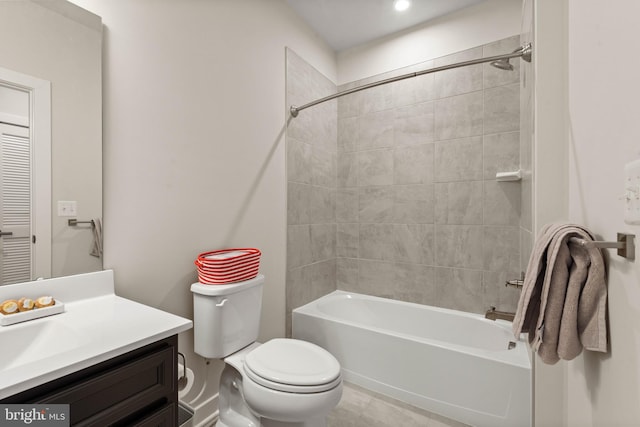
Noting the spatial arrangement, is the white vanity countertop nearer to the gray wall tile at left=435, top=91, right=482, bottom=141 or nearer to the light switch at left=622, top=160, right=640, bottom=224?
the light switch at left=622, top=160, right=640, bottom=224

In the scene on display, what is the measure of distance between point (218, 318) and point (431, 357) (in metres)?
1.27

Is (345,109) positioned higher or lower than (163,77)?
higher

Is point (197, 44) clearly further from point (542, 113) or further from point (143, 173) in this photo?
point (542, 113)

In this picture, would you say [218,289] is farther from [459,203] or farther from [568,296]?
[459,203]

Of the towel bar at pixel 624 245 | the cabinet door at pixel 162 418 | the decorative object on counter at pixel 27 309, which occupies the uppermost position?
the towel bar at pixel 624 245

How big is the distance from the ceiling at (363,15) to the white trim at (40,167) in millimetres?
1783

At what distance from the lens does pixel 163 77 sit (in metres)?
1.44

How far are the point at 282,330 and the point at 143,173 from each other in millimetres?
1492

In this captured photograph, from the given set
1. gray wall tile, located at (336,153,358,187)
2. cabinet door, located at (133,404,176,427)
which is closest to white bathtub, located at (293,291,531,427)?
gray wall tile, located at (336,153,358,187)

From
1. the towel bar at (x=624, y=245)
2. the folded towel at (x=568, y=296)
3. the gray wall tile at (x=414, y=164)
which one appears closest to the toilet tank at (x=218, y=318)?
the folded towel at (x=568, y=296)

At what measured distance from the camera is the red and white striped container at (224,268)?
4.76 feet

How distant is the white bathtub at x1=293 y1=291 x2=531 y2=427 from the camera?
155cm

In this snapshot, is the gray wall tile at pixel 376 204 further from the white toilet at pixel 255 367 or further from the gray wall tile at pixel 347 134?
the white toilet at pixel 255 367

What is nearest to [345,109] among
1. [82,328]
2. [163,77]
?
[163,77]
